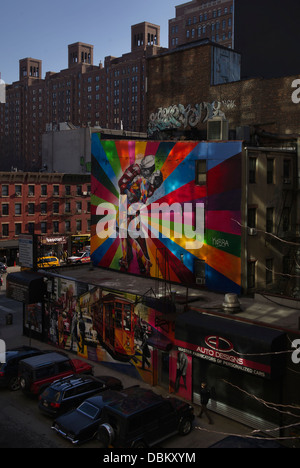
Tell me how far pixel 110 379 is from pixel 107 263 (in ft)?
38.1

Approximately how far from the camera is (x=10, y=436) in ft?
63.4

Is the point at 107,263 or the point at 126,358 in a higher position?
the point at 107,263

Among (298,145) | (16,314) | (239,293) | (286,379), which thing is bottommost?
(16,314)

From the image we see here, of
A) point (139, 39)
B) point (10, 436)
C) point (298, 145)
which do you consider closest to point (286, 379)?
point (10, 436)

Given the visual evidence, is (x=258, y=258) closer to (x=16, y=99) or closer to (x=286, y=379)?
(x=286, y=379)

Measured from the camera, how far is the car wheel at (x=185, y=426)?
19109 millimetres

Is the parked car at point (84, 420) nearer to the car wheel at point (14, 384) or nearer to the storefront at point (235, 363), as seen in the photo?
the storefront at point (235, 363)

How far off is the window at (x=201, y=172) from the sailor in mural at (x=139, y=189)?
2.87m

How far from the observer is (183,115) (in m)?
39.7

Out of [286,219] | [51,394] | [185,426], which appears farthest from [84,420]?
[286,219]

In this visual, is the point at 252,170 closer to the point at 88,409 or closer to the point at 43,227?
the point at 88,409

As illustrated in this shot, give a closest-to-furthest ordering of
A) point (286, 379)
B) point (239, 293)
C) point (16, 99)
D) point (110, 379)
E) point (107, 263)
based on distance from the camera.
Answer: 1. point (286, 379)
2. point (110, 379)
3. point (239, 293)
4. point (107, 263)
5. point (16, 99)

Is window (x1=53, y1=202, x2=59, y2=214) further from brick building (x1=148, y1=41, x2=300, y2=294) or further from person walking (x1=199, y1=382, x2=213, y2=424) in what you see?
person walking (x1=199, y1=382, x2=213, y2=424)

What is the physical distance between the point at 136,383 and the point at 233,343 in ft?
25.2
